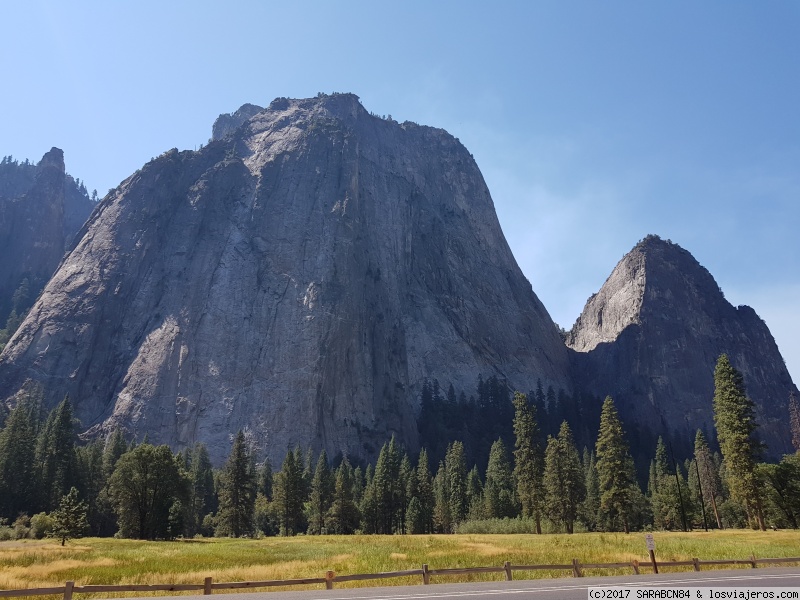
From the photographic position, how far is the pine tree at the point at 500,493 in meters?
80.7

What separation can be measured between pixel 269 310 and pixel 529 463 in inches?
3975

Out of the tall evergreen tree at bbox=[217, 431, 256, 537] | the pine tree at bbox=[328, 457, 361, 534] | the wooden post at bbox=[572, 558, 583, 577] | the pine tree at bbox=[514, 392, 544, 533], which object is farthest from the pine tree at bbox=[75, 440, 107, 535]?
the wooden post at bbox=[572, 558, 583, 577]

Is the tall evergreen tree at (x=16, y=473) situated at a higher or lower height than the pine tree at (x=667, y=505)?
higher

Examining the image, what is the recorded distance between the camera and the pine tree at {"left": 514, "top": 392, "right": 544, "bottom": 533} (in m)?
65.2

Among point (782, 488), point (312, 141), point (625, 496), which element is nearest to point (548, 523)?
point (625, 496)

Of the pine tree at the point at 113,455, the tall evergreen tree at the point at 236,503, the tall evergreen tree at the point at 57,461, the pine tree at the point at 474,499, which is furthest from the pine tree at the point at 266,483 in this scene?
the pine tree at the point at 474,499

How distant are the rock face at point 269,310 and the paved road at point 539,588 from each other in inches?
4517

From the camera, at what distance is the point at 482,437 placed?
493ft

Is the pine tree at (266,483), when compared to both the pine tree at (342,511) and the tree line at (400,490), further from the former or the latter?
the pine tree at (342,511)

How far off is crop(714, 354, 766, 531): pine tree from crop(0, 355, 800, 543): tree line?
113 mm

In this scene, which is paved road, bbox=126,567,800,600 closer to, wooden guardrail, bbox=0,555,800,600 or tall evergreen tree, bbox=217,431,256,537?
wooden guardrail, bbox=0,555,800,600

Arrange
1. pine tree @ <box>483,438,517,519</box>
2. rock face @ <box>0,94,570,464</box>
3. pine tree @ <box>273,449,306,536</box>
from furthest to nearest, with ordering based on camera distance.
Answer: rock face @ <box>0,94,570,464</box>
pine tree @ <box>273,449,306,536</box>
pine tree @ <box>483,438,517,519</box>

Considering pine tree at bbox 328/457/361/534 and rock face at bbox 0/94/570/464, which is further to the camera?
rock face at bbox 0/94/570/464

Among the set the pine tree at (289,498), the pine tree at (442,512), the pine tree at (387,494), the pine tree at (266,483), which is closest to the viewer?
the pine tree at (289,498)
